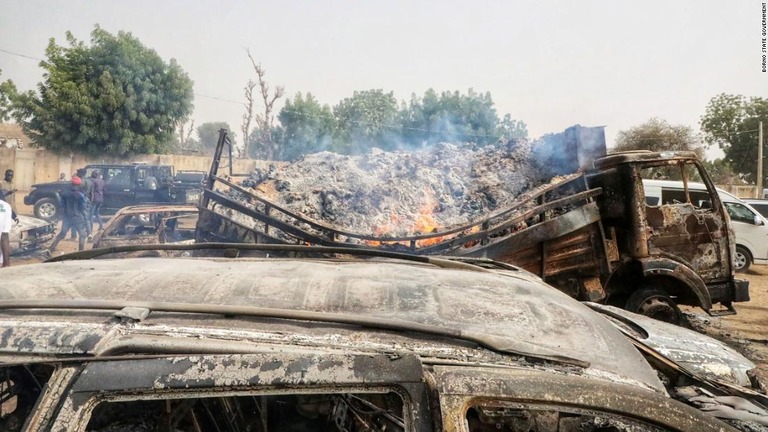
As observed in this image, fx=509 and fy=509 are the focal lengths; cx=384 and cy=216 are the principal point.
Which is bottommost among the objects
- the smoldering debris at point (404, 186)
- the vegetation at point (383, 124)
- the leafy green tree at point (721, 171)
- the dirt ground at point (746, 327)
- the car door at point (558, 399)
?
the dirt ground at point (746, 327)

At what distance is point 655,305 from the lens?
6270mm

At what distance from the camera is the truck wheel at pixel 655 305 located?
628cm

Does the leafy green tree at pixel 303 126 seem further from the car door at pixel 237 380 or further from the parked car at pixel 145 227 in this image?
the car door at pixel 237 380

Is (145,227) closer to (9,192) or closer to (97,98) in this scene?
(9,192)

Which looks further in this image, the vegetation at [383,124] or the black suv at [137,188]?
the vegetation at [383,124]

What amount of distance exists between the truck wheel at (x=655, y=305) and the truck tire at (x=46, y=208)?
58.4 ft

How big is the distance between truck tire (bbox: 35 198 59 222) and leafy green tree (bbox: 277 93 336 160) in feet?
58.7

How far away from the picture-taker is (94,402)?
1361mm

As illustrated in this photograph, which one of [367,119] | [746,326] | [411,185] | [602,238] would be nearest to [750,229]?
[746,326]

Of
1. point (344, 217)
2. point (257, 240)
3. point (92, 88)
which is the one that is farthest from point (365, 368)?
point (92, 88)

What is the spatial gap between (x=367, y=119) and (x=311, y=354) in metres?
35.4

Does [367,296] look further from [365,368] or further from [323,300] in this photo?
[365,368]

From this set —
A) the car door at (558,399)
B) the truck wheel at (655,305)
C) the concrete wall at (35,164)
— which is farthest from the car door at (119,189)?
the car door at (558,399)

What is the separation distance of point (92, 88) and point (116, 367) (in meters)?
24.5
